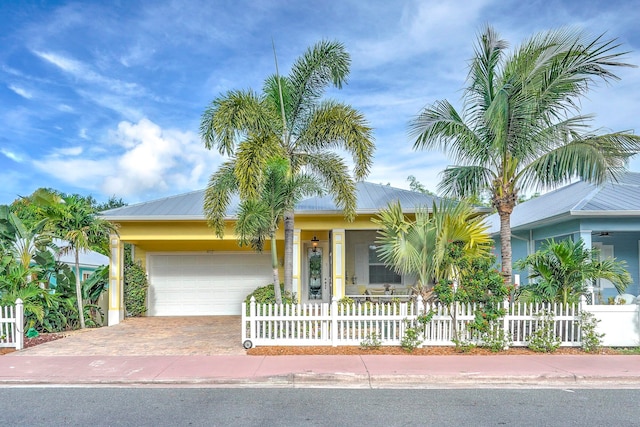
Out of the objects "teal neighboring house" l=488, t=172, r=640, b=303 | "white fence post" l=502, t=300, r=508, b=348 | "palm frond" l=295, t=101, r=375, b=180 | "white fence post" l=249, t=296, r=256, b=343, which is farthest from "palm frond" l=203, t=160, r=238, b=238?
"teal neighboring house" l=488, t=172, r=640, b=303

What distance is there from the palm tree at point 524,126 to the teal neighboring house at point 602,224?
222 centimetres

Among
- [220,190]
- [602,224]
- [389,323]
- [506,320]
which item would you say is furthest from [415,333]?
[602,224]

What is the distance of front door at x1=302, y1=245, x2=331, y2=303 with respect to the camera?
53.0 feet

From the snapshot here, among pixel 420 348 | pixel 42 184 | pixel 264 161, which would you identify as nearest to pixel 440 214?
pixel 420 348

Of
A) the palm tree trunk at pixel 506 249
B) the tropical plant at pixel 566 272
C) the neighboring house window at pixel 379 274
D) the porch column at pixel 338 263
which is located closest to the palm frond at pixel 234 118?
the porch column at pixel 338 263

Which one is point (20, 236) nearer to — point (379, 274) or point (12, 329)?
point (12, 329)

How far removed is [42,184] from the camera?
2962cm

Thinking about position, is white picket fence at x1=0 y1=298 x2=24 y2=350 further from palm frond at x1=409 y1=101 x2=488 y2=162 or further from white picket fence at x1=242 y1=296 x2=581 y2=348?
palm frond at x1=409 y1=101 x2=488 y2=162

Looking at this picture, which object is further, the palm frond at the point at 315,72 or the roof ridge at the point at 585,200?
the roof ridge at the point at 585,200

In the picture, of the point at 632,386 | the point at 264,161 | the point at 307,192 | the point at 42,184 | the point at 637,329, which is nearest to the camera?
the point at 632,386

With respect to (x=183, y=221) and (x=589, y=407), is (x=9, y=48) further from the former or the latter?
(x=589, y=407)

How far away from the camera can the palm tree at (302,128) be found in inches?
407

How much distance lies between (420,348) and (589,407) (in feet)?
11.9

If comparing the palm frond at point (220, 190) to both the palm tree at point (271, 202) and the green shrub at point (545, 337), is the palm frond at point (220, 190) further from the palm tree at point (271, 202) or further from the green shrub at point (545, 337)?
the green shrub at point (545, 337)
